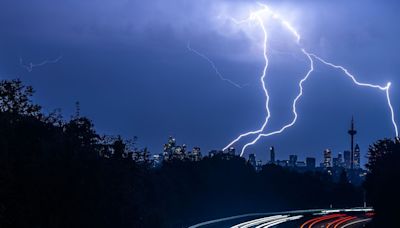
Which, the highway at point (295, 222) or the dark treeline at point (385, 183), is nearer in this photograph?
the dark treeline at point (385, 183)

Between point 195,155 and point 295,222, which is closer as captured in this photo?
point 295,222

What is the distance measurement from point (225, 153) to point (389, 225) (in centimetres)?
4258

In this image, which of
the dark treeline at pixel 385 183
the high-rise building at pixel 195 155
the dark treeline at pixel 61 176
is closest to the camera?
the dark treeline at pixel 61 176

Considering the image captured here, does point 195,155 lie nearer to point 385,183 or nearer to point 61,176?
point 385,183

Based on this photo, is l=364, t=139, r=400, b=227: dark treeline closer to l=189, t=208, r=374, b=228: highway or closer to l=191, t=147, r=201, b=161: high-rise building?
l=189, t=208, r=374, b=228: highway

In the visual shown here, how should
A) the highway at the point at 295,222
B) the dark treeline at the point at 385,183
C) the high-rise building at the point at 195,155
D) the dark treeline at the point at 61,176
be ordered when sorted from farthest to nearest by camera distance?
the high-rise building at the point at 195,155, the highway at the point at 295,222, the dark treeline at the point at 385,183, the dark treeline at the point at 61,176

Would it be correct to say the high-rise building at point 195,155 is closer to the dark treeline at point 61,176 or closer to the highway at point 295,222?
the highway at point 295,222

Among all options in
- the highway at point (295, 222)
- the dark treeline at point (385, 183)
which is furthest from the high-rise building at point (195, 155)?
the dark treeline at point (385, 183)

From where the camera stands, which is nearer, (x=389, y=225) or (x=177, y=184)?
(x=389, y=225)

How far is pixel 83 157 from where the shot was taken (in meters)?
22.5

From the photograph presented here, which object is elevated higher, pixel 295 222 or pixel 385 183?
pixel 385 183

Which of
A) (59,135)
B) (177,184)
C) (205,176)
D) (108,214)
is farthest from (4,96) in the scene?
(205,176)

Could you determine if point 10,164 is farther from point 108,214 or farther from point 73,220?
point 108,214

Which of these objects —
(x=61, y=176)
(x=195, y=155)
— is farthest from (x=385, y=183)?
(x=195, y=155)
